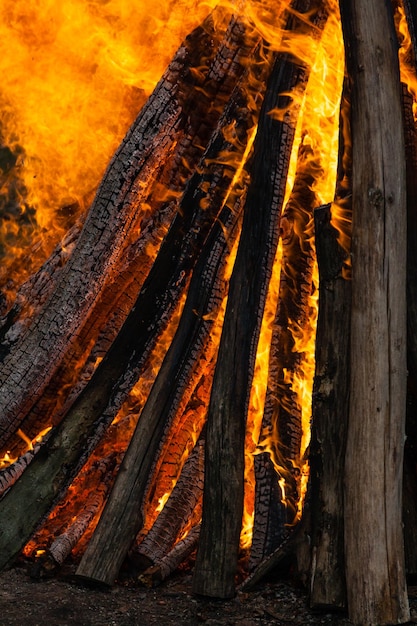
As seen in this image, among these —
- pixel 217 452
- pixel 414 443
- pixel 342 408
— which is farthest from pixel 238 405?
pixel 414 443

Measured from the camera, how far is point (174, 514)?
13.8 ft

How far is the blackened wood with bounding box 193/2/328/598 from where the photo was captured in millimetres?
3812

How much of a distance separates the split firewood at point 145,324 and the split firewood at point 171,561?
0.59m

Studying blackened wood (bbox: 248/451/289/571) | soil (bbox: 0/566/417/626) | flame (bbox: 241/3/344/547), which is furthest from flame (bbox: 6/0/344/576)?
soil (bbox: 0/566/417/626)

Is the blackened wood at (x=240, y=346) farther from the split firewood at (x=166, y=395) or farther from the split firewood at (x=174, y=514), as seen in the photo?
the split firewood at (x=174, y=514)

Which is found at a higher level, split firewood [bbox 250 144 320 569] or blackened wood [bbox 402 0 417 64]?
blackened wood [bbox 402 0 417 64]

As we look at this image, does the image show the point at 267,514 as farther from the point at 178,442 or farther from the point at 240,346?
the point at 240,346

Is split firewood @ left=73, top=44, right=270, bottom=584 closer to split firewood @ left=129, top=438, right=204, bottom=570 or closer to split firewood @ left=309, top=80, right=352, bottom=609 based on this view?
split firewood @ left=129, top=438, right=204, bottom=570

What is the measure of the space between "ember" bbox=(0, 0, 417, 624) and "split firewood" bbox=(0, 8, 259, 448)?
0.04 ft

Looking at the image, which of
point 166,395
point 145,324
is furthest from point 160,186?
point 166,395

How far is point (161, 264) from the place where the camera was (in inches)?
184

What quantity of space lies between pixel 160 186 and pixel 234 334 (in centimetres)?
131

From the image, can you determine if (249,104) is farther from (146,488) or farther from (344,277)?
(146,488)

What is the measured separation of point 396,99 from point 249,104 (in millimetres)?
1120
